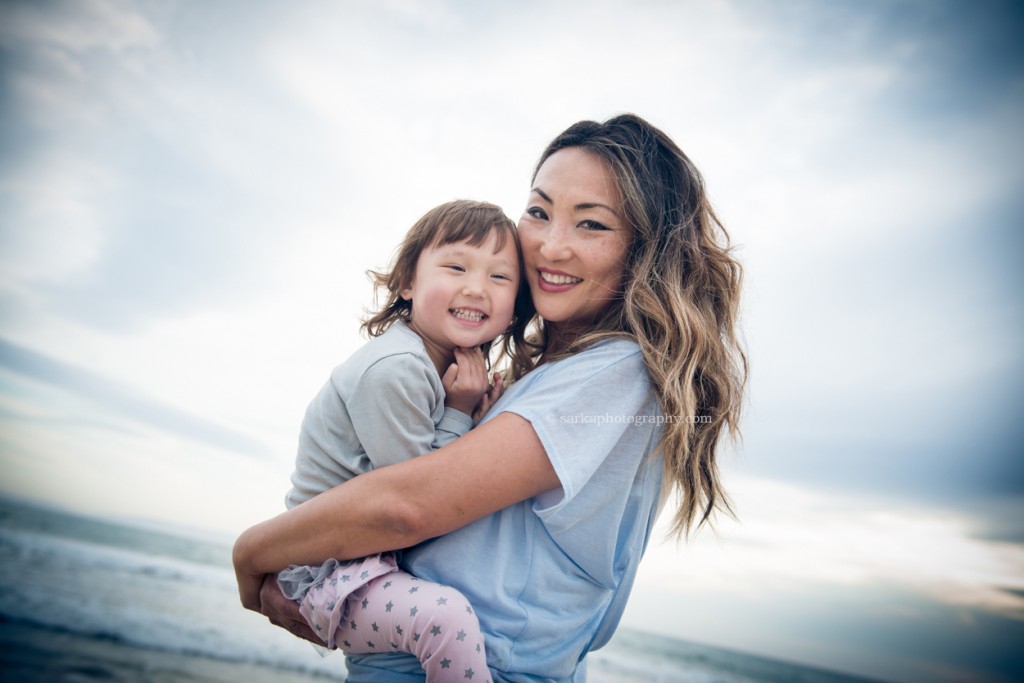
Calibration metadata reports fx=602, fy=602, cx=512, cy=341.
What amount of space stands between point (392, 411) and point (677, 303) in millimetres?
1035

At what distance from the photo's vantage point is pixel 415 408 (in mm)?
1877

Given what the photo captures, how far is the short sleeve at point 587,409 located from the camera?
1675 millimetres

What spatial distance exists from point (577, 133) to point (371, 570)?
1.87 metres

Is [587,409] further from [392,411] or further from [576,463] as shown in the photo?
[392,411]

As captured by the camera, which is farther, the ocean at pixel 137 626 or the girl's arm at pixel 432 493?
the ocean at pixel 137 626

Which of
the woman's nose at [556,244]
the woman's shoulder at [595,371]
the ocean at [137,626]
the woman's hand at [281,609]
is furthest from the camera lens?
the ocean at [137,626]

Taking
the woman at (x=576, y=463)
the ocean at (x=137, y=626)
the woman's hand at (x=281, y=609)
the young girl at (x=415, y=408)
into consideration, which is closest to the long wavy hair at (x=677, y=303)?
the woman at (x=576, y=463)

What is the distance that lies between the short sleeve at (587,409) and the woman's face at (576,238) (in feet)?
1.46

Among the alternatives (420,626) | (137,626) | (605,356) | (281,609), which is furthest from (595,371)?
(137,626)

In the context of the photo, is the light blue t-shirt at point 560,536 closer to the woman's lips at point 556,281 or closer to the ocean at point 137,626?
the woman's lips at point 556,281

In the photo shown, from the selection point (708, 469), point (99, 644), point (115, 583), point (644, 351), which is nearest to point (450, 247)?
point (644, 351)

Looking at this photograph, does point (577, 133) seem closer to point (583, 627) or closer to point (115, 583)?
point (583, 627)

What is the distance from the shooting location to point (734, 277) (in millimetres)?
2355

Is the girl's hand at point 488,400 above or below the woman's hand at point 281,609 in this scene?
above
